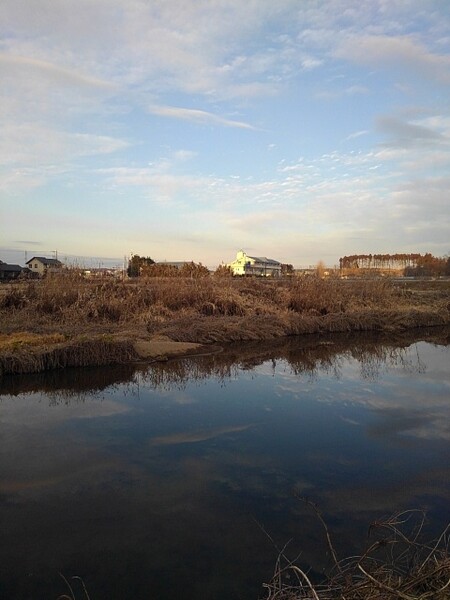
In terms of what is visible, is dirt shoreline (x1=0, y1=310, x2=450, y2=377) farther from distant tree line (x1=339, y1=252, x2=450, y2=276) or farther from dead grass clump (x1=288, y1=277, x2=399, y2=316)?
distant tree line (x1=339, y1=252, x2=450, y2=276)

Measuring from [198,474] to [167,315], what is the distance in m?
12.0

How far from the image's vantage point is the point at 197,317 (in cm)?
1694

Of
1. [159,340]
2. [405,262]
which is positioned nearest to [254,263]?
[405,262]

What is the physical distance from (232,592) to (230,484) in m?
1.74

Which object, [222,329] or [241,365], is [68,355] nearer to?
[241,365]

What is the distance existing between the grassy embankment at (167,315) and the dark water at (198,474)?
1.19 meters

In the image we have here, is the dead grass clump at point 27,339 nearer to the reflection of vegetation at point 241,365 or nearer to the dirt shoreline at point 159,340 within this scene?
the dirt shoreline at point 159,340

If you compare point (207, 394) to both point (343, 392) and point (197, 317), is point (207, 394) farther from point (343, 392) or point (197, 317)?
point (197, 317)

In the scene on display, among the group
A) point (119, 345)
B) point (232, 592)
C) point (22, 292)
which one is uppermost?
point (22, 292)

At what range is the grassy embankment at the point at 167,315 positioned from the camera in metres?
11.5

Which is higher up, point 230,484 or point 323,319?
point 323,319

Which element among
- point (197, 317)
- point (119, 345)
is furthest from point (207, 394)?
point (197, 317)

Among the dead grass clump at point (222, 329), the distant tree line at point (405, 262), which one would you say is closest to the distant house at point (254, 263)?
the distant tree line at point (405, 262)

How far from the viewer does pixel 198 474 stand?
554cm
